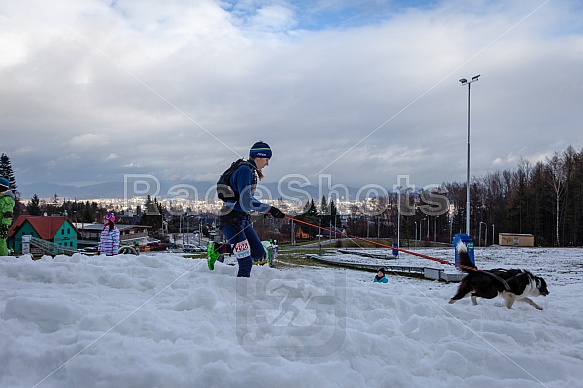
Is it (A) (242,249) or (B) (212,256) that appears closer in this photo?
(A) (242,249)

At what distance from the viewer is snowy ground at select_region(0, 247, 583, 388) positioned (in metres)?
2.65

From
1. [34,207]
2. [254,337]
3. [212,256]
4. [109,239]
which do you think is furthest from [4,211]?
[34,207]

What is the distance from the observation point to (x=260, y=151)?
6133 mm

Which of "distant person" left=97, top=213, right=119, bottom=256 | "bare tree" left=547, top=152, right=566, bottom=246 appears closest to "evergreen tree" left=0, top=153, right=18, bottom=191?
"distant person" left=97, top=213, right=119, bottom=256

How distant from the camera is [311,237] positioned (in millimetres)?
64312

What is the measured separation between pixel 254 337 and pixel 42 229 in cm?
3218

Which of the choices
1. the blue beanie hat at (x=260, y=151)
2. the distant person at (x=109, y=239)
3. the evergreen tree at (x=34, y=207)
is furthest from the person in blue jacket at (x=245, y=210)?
the evergreen tree at (x=34, y=207)

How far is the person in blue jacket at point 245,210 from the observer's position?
569cm

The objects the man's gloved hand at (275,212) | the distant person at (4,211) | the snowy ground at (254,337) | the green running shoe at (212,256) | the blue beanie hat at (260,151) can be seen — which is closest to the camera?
the snowy ground at (254,337)

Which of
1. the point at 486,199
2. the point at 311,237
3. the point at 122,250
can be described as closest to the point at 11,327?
the point at 122,250

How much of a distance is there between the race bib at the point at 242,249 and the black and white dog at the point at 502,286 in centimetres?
326

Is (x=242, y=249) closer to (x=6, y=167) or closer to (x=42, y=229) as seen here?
(x=42, y=229)

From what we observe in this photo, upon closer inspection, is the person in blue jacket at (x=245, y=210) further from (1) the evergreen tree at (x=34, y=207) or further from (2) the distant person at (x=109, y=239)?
(1) the evergreen tree at (x=34, y=207)

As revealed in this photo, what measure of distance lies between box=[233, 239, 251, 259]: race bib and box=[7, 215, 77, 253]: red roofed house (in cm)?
2700
